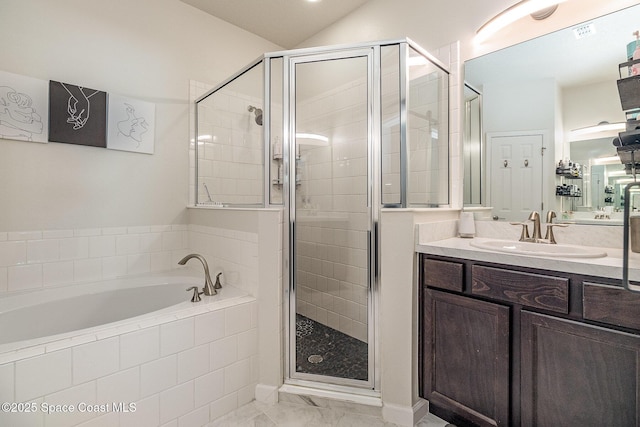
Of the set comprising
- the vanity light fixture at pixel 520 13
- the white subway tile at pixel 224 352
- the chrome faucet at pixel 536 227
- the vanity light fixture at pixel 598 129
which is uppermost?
the vanity light fixture at pixel 520 13

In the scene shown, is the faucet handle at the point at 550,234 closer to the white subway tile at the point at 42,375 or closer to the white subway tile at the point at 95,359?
the white subway tile at the point at 95,359

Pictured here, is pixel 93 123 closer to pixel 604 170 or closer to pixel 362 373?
pixel 362 373

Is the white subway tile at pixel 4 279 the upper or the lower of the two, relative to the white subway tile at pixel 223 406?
upper

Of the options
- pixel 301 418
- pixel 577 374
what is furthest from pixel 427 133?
pixel 301 418

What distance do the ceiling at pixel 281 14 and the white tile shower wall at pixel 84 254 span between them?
1.94m

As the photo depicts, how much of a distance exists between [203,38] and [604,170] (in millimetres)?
3045

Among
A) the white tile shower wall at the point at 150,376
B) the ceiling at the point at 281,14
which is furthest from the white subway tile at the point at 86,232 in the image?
the ceiling at the point at 281,14

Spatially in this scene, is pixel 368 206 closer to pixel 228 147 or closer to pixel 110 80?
pixel 228 147

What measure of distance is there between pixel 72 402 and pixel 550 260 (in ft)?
6.39

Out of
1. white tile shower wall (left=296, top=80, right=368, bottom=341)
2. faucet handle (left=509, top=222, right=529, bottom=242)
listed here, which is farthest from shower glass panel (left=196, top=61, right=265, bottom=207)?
faucet handle (left=509, top=222, right=529, bottom=242)

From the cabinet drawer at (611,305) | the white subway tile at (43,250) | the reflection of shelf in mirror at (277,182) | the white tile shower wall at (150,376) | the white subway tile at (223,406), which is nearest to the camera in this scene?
the cabinet drawer at (611,305)

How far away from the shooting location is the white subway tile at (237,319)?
1648mm

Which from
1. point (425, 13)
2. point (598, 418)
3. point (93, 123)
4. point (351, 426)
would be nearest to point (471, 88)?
point (425, 13)

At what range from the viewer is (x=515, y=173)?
5.72 ft
